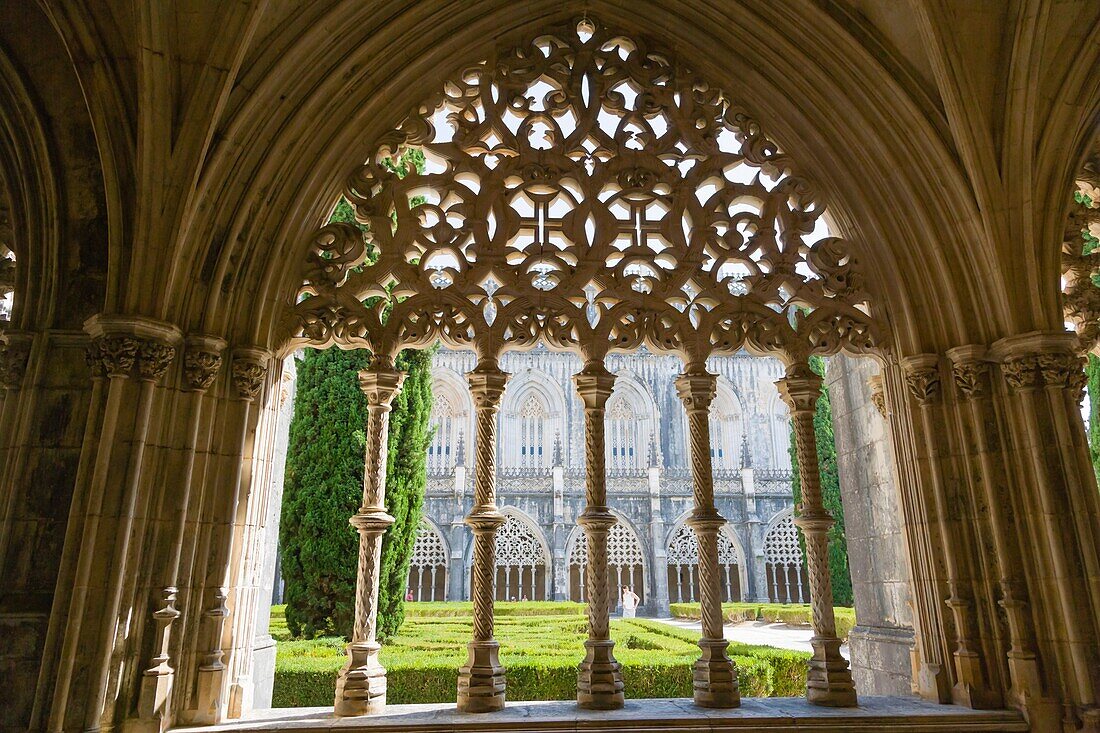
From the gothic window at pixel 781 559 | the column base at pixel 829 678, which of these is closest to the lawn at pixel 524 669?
the column base at pixel 829 678

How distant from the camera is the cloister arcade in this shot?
3703 mm

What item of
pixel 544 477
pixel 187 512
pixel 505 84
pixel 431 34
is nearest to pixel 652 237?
pixel 505 84

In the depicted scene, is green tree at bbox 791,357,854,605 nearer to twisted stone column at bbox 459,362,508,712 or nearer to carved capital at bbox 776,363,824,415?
carved capital at bbox 776,363,824,415

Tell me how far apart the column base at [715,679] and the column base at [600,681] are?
18.1 inches

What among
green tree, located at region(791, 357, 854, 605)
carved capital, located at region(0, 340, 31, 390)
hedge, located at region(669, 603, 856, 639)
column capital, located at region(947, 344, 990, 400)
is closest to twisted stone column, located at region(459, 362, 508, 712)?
carved capital, located at region(0, 340, 31, 390)

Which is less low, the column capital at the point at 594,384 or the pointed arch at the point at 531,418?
the pointed arch at the point at 531,418

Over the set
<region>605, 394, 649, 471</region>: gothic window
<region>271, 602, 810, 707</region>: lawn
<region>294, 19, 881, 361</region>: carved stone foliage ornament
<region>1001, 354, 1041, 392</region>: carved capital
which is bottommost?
<region>271, 602, 810, 707</region>: lawn

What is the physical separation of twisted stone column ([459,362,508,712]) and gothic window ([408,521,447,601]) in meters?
18.0

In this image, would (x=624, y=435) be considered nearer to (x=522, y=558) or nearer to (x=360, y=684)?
(x=522, y=558)

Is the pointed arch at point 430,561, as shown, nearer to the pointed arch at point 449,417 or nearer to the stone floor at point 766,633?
the pointed arch at point 449,417

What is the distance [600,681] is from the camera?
4.00 m

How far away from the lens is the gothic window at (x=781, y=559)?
2262 centimetres

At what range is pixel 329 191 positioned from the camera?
4.62 metres

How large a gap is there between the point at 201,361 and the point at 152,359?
0.25m
